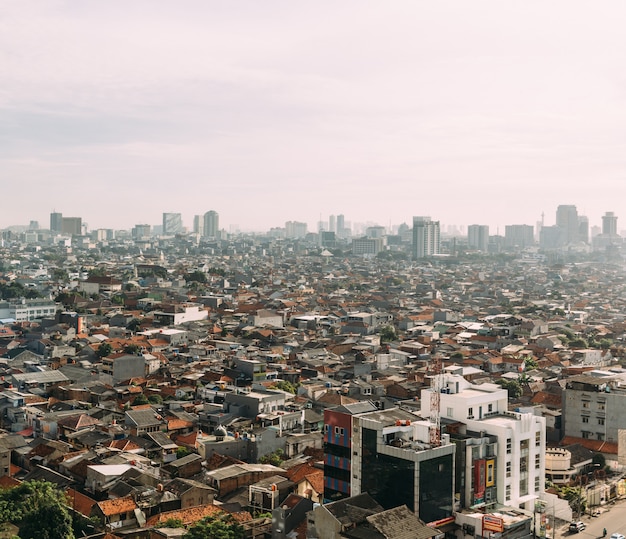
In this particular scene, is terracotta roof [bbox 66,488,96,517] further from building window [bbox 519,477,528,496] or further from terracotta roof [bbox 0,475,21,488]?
building window [bbox 519,477,528,496]

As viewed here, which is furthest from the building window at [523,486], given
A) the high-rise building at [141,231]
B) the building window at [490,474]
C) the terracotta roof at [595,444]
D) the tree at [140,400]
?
the high-rise building at [141,231]

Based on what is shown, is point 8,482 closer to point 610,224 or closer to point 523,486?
point 523,486

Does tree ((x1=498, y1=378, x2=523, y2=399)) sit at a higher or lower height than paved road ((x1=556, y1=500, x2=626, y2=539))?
higher

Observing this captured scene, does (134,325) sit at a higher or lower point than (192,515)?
higher

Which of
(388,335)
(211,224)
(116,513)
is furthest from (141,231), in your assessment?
(116,513)

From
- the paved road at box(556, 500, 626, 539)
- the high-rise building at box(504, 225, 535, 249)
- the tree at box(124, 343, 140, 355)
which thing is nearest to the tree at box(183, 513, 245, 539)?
the paved road at box(556, 500, 626, 539)

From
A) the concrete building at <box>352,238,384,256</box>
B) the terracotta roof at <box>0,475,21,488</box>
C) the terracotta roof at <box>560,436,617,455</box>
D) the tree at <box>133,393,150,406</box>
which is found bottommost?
the terracotta roof at <box>560,436,617,455</box>

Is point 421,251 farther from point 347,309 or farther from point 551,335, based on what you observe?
point 551,335
